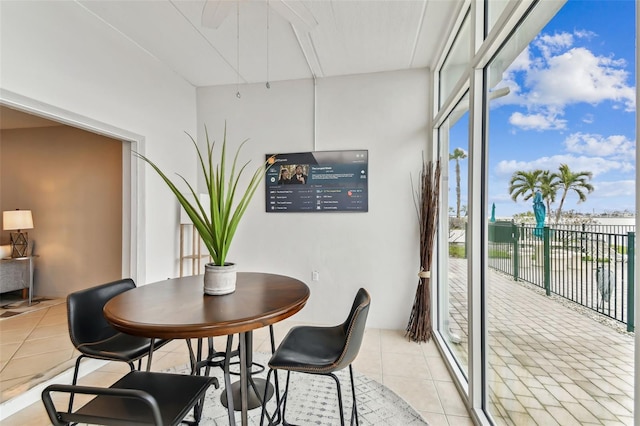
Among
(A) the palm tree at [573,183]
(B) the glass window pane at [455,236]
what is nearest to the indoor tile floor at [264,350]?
(B) the glass window pane at [455,236]

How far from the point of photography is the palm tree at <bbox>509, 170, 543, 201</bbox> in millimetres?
1419

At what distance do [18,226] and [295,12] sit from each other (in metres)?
4.86

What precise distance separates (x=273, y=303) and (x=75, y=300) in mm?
1299

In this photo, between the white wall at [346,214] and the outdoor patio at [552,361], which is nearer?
the outdoor patio at [552,361]

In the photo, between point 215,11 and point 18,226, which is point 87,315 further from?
point 18,226

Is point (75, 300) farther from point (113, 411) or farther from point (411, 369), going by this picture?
point (411, 369)

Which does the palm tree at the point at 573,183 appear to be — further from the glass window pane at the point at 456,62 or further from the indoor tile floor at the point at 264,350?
the indoor tile floor at the point at 264,350

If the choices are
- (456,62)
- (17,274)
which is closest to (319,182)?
(456,62)

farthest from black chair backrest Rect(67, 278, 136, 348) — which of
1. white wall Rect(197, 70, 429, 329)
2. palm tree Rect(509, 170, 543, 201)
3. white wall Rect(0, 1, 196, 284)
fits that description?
palm tree Rect(509, 170, 543, 201)

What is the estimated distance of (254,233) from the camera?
12.5 feet

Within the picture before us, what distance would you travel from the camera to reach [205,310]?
1.42 meters

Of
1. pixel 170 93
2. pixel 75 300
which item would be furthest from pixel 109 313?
pixel 170 93

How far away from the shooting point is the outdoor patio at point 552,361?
98cm

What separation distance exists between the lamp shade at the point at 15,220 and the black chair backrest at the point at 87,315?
346 cm
